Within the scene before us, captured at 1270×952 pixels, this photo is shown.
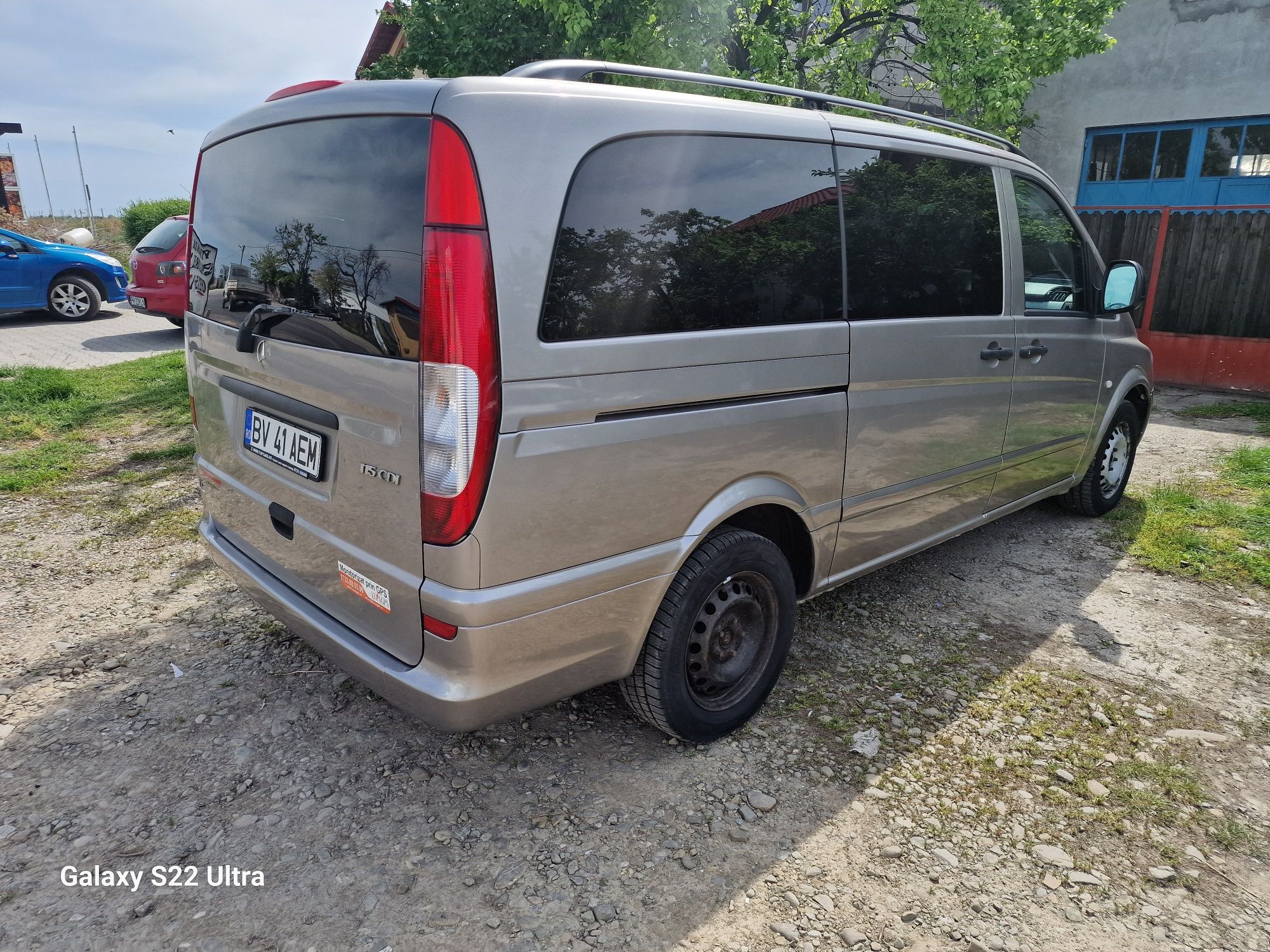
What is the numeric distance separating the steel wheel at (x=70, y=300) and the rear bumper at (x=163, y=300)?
2.45m

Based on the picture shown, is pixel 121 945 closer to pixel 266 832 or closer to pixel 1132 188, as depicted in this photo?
pixel 266 832

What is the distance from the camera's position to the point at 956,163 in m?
3.35

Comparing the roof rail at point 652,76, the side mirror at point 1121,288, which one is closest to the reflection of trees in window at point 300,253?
the roof rail at point 652,76

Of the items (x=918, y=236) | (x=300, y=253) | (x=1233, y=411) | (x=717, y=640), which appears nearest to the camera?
(x=300, y=253)

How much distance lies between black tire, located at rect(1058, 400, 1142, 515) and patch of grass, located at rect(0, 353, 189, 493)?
5915 mm

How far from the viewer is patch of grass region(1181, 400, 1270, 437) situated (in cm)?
778

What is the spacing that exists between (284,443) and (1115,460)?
4.71 metres

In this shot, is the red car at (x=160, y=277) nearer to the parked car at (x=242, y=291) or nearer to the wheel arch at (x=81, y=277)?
the wheel arch at (x=81, y=277)

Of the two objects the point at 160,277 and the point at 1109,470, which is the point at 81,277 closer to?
the point at 160,277

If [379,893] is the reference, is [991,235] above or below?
above

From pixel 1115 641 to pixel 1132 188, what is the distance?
42.8 ft

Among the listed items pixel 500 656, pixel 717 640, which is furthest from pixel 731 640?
pixel 500 656

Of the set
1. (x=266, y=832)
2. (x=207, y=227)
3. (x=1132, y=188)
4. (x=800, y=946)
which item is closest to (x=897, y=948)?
(x=800, y=946)

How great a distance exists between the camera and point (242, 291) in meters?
2.55
